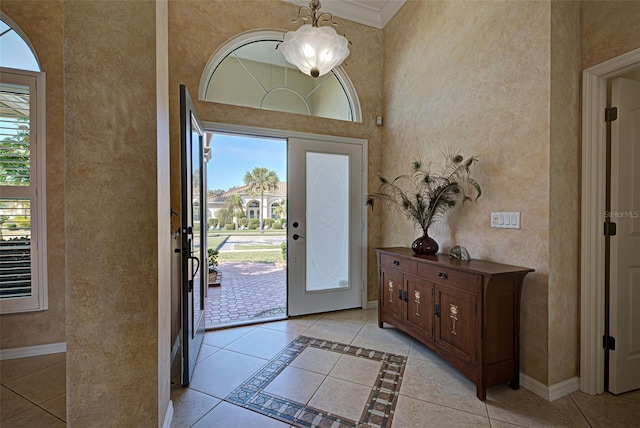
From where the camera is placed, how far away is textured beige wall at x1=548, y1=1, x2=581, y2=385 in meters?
2.00

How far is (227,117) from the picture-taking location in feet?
10.5

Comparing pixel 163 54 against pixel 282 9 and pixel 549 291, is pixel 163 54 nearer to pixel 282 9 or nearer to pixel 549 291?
pixel 282 9

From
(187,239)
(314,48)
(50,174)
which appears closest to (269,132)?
(314,48)

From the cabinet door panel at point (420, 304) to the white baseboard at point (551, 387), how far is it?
697mm

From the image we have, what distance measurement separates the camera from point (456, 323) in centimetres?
221

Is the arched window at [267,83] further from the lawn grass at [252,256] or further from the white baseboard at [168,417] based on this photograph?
the lawn grass at [252,256]

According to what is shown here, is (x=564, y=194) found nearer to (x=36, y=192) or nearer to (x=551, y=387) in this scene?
(x=551, y=387)

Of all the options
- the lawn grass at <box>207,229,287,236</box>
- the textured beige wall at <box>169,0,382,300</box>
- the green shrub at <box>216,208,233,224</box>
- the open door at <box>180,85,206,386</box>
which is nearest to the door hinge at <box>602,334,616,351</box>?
the textured beige wall at <box>169,0,382,300</box>

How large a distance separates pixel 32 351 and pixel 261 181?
31.0 ft

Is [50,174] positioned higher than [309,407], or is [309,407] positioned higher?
[50,174]

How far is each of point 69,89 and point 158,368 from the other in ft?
4.72

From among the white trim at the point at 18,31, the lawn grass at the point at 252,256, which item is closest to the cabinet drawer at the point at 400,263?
the white trim at the point at 18,31

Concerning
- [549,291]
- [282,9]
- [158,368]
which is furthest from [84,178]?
[282,9]

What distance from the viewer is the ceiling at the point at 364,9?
11.7ft
